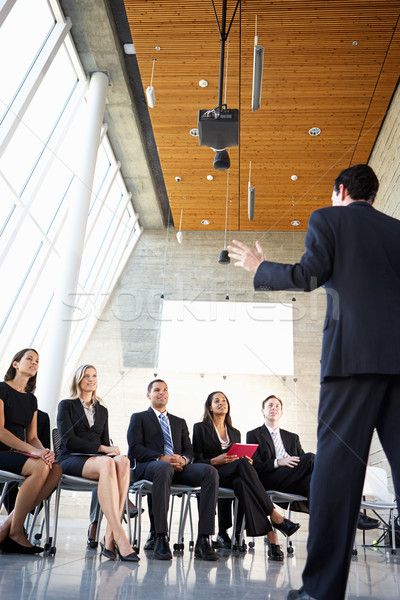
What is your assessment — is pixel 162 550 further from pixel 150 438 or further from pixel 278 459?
pixel 278 459

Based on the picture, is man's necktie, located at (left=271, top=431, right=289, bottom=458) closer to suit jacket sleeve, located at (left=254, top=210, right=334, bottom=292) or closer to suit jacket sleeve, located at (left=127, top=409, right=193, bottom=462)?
suit jacket sleeve, located at (left=127, top=409, right=193, bottom=462)

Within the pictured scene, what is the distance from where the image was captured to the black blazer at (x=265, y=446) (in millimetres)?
4332

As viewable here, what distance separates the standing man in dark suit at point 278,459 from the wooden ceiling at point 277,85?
4541 millimetres

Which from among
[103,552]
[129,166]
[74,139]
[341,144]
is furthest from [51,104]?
[103,552]

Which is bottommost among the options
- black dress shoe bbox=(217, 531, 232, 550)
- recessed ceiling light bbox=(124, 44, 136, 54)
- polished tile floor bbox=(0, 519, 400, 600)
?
polished tile floor bbox=(0, 519, 400, 600)

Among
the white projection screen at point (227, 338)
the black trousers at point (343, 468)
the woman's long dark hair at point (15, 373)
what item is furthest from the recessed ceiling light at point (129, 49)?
the black trousers at point (343, 468)

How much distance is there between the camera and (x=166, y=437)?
4152mm

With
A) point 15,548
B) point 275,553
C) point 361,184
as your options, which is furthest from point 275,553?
point 361,184

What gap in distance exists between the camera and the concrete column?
6332 millimetres

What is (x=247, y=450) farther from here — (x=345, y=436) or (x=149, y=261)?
(x=149, y=261)

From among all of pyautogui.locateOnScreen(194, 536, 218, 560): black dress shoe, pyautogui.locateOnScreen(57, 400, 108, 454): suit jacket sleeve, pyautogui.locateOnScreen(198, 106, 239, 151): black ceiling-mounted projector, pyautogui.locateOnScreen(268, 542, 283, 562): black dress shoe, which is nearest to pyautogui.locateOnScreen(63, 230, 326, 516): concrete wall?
pyautogui.locateOnScreen(198, 106, 239, 151): black ceiling-mounted projector

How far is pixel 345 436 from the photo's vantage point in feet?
4.96

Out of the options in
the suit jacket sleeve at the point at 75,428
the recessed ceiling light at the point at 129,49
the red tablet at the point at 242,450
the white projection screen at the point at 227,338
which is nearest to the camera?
the suit jacket sleeve at the point at 75,428

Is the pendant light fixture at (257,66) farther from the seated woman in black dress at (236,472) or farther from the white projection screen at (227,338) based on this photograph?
the white projection screen at (227,338)
